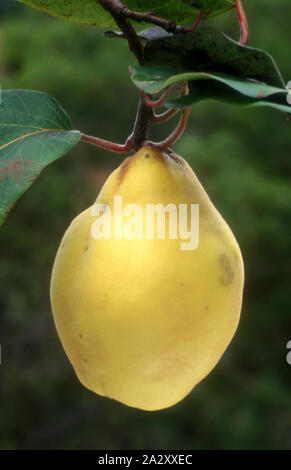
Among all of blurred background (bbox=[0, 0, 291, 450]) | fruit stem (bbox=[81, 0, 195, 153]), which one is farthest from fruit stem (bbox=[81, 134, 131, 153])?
blurred background (bbox=[0, 0, 291, 450])

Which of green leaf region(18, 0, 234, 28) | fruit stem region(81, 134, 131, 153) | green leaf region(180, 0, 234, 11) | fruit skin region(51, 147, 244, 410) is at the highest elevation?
green leaf region(18, 0, 234, 28)

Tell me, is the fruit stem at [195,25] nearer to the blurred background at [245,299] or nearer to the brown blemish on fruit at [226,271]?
the brown blemish on fruit at [226,271]

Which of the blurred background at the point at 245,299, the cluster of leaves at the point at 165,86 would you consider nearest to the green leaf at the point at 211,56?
the cluster of leaves at the point at 165,86

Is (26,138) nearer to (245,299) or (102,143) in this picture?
(102,143)

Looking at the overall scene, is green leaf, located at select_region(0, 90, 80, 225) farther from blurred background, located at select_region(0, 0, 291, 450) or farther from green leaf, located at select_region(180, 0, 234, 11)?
blurred background, located at select_region(0, 0, 291, 450)

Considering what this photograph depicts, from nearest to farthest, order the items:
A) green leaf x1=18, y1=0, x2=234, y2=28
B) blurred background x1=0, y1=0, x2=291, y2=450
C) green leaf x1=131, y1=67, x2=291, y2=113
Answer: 1. green leaf x1=131, y1=67, x2=291, y2=113
2. green leaf x1=18, y1=0, x2=234, y2=28
3. blurred background x1=0, y1=0, x2=291, y2=450

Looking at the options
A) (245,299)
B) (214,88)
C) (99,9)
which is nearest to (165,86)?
(214,88)

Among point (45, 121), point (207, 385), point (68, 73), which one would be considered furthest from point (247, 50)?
point (68, 73)
